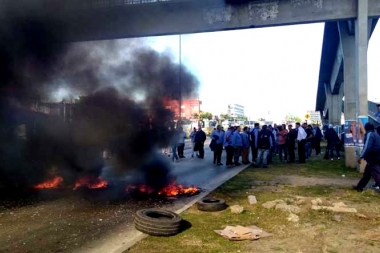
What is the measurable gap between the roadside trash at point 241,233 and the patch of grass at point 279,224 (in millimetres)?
90

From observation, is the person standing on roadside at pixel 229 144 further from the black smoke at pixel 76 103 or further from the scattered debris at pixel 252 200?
the scattered debris at pixel 252 200

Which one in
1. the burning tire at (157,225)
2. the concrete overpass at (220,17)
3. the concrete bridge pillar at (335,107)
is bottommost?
the burning tire at (157,225)

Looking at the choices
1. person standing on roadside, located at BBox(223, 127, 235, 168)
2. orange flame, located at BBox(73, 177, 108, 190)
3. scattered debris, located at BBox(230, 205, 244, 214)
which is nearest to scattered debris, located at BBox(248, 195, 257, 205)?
scattered debris, located at BBox(230, 205, 244, 214)

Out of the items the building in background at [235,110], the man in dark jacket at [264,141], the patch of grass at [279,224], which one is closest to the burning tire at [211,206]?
the patch of grass at [279,224]

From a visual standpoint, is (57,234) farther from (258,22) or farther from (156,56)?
(258,22)

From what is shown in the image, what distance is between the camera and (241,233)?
15.2 ft

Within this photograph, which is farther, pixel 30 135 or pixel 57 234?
pixel 30 135

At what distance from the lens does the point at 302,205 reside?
6.52 m

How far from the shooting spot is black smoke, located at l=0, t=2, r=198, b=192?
8.93 metres

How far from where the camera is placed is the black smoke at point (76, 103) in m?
8.93

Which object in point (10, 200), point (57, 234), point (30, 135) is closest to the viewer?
point (57, 234)

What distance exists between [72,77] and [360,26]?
9.00 meters

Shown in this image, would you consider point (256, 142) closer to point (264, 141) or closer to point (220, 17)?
point (264, 141)

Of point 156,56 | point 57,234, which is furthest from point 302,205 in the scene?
point 156,56
